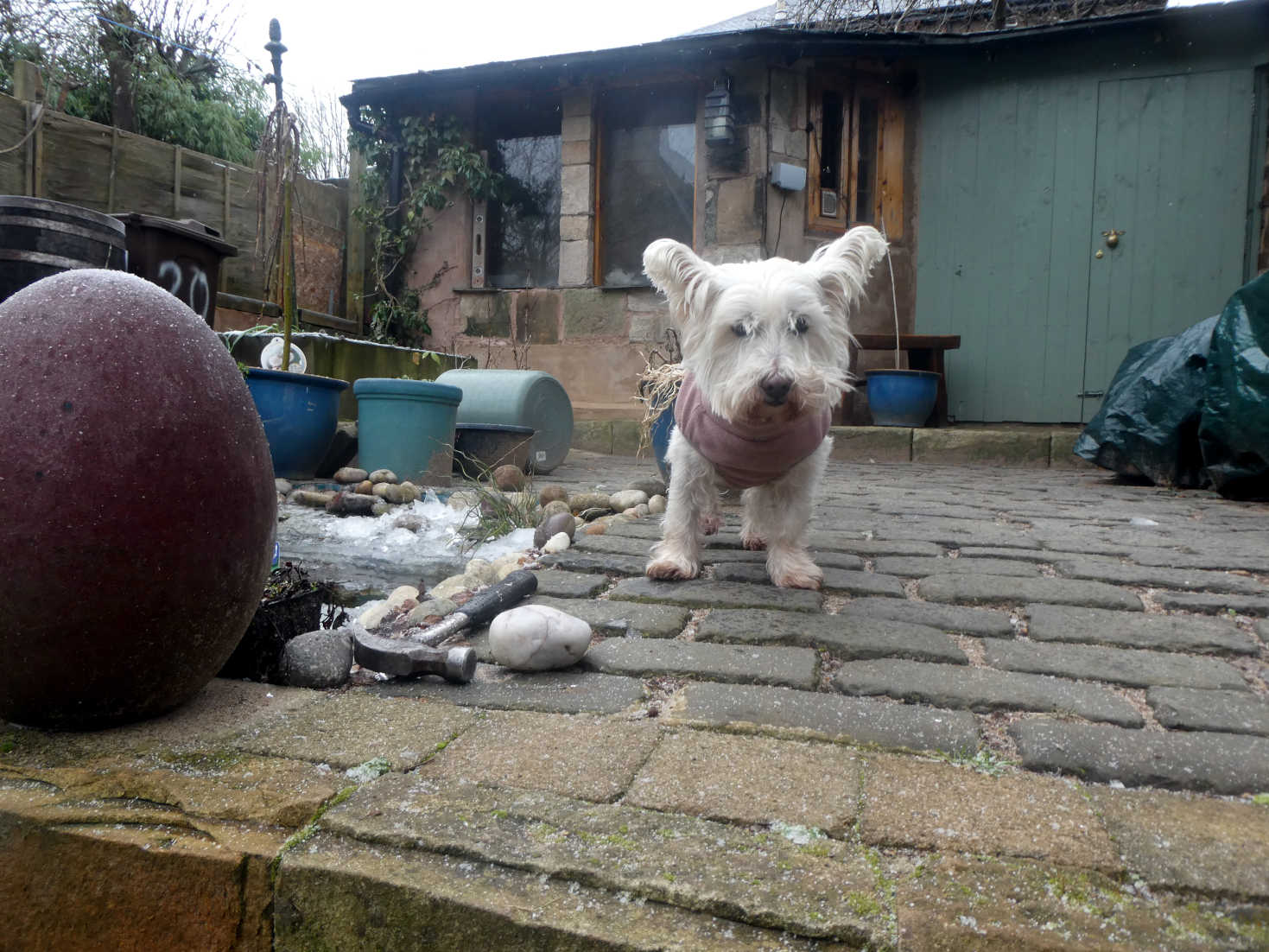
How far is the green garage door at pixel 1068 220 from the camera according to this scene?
27.4ft

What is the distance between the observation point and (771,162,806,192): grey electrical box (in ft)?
28.5

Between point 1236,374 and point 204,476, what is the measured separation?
5760 millimetres

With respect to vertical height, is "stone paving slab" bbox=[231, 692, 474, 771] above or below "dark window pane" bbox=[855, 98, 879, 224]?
below

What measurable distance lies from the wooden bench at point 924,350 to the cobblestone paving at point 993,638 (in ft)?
15.2

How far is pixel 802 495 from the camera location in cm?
309

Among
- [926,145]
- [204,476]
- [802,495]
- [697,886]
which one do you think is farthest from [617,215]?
[697,886]

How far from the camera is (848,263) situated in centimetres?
292

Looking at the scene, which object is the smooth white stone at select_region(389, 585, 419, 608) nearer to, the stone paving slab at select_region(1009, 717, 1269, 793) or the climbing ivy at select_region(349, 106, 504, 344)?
the stone paving slab at select_region(1009, 717, 1269, 793)

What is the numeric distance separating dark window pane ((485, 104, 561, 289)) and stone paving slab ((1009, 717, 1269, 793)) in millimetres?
9517

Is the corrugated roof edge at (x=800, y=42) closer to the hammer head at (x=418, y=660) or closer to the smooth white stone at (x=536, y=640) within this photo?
the smooth white stone at (x=536, y=640)

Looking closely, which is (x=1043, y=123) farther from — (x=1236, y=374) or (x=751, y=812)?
(x=751, y=812)

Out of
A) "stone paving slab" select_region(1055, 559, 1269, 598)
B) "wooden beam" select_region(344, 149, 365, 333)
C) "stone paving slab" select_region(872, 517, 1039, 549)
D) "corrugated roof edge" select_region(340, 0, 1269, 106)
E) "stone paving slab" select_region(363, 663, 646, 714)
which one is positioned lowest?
"stone paving slab" select_region(363, 663, 646, 714)

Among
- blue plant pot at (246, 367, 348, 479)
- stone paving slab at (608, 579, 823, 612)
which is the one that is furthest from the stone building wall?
stone paving slab at (608, 579, 823, 612)

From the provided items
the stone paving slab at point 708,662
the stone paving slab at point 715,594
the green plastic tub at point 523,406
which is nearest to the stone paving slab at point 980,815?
the stone paving slab at point 708,662
